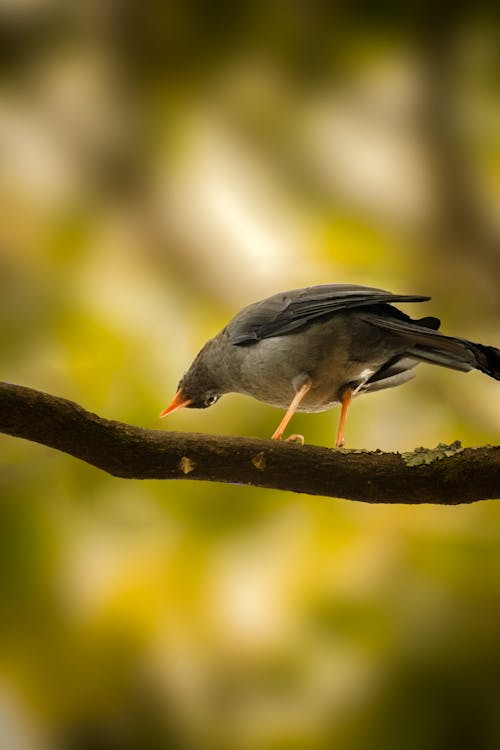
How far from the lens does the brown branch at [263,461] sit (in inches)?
85.9

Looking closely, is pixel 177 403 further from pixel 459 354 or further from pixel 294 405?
pixel 459 354

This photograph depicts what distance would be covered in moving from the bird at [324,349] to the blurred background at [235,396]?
443 mm

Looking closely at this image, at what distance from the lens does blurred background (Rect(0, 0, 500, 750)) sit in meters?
3.09

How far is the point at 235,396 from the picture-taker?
147 inches

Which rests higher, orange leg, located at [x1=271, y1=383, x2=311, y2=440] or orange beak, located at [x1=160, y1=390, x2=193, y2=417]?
orange beak, located at [x1=160, y1=390, x2=193, y2=417]

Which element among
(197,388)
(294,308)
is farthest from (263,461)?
(197,388)

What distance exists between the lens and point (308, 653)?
3143 mm

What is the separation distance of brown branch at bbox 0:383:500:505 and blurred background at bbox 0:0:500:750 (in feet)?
3.01

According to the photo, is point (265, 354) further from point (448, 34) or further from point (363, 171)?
point (448, 34)

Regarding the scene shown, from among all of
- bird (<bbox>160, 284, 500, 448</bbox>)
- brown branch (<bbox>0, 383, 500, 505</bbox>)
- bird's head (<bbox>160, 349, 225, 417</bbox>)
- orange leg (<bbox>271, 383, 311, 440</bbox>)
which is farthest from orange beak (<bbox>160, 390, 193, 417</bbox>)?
brown branch (<bbox>0, 383, 500, 505</bbox>)

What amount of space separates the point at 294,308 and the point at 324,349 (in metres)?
0.20

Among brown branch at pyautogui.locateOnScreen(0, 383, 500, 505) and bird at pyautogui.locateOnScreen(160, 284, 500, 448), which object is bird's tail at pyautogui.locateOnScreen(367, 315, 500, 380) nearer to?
bird at pyautogui.locateOnScreen(160, 284, 500, 448)

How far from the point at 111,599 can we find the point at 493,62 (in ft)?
8.07

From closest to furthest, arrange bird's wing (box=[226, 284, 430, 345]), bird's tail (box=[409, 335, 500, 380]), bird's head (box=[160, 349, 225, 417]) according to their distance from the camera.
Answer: bird's tail (box=[409, 335, 500, 380]), bird's wing (box=[226, 284, 430, 345]), bird's head (box=[160, 349, 225, 417])
